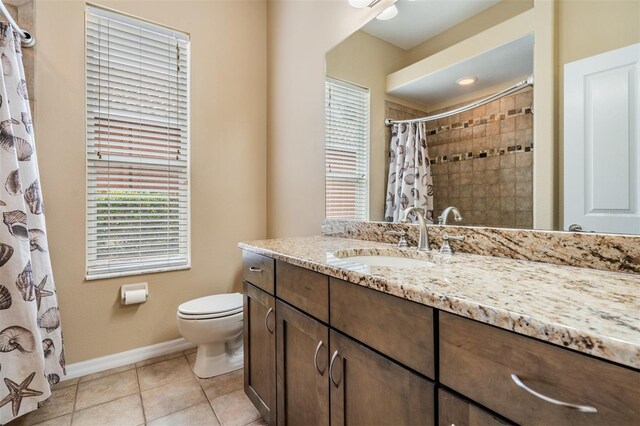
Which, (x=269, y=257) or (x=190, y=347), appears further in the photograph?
(x=190, y=347)

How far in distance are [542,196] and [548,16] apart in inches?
24.4

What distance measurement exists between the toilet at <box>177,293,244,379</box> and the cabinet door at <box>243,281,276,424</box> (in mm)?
341

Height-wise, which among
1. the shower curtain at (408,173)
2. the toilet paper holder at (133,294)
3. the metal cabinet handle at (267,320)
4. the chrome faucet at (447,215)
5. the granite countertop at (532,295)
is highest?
the shower curtain at (408,173)

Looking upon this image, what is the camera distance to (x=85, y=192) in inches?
77.2

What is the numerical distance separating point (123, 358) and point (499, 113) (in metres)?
2.59

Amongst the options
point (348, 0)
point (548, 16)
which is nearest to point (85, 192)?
point (348, 0)

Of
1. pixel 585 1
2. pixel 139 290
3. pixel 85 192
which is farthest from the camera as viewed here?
pixel 139 290

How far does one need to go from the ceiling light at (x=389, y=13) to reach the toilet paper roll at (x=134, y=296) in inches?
88.4

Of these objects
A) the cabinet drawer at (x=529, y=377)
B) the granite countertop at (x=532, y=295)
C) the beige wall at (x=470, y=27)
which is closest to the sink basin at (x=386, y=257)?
the granite countertop at (x=532, y=295)

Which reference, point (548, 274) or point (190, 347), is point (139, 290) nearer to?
point (190, 347)

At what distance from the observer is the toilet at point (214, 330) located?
71.9 inches

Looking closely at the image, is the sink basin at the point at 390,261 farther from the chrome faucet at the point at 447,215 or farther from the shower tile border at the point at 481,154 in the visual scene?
the shower tile border at the point at 481,154

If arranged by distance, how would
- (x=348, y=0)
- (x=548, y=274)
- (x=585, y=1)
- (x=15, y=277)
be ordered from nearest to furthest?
(x=548, y=274) → (x=585, y=1) → (x=15, y=277) → (x=348, y=0)

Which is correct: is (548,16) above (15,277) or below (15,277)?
above
